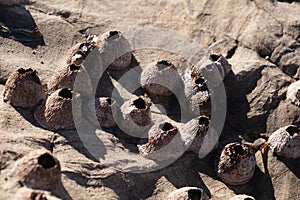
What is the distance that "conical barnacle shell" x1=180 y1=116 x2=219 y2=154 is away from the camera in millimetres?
7441

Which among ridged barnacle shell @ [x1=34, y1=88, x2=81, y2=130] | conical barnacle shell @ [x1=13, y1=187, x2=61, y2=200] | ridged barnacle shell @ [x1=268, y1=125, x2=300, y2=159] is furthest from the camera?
ridged barnacle shell @ [x1=268, y1=125, x2=300, y2=159]

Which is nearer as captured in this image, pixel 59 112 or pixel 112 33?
pixel 59 112

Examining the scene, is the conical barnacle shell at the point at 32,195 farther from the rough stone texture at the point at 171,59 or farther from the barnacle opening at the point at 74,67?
the barnacle opening at the point at 74,67

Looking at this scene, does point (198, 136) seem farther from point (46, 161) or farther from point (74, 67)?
point (46, 161)

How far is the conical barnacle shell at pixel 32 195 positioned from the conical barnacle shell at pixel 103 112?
190 centimetres

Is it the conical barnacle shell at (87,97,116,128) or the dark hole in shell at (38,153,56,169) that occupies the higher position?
the dark hole in shell at (38,153,56,169)

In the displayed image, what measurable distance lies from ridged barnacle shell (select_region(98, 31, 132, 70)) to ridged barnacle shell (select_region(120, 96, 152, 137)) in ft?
3.86

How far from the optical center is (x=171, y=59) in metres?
8.98

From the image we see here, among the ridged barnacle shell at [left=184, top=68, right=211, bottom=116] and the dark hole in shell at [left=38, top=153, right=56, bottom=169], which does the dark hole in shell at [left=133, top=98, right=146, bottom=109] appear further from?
the dark hole in shell at [left=38, top=153, right=56, bottom=169]

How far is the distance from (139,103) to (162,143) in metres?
0.61

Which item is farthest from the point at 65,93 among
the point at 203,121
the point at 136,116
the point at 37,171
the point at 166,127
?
the point at 203,121

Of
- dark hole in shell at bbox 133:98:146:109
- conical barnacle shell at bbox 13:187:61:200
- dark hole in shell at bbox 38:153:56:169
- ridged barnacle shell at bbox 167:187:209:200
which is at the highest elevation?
dark hole in shell at bbox 38:153:56:169

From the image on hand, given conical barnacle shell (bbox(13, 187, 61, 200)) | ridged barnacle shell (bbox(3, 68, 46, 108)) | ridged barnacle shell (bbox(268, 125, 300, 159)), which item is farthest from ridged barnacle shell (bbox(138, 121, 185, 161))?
conical barnacle shell (bbox(13, 187, 61, 200))

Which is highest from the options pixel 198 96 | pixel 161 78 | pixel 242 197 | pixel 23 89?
pixel 23 89
